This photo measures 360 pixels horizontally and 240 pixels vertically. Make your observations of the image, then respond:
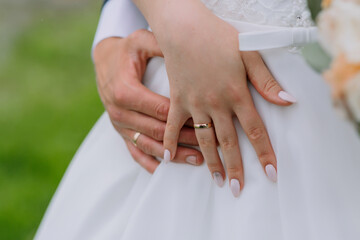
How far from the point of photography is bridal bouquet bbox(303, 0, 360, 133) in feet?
1.83

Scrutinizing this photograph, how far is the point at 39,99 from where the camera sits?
364cm

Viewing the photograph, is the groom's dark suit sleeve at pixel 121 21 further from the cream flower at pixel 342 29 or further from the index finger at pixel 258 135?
the cream flower at pixel 342 29

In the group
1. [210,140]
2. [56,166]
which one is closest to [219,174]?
[210,140]

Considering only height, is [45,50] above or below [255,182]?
below

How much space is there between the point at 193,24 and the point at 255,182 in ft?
1.06

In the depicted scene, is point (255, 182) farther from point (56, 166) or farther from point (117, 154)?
point (56, 166)

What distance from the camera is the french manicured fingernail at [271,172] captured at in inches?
40.4

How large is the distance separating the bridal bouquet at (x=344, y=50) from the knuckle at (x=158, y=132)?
60 cm

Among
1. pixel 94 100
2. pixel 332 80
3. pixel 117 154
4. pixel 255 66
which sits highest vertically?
pixel 332 80

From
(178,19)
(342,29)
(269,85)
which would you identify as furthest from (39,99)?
(342,29)

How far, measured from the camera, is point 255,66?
102cm

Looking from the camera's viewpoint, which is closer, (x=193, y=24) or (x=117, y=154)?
(x=193, y=24)

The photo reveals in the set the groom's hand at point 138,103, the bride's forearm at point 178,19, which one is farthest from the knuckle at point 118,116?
the bride's forearm at point 178,19

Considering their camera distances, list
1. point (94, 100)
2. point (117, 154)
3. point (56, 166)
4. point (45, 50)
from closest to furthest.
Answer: point (117, 154), point (56, 166), point (94, 100), point (45, 50)
